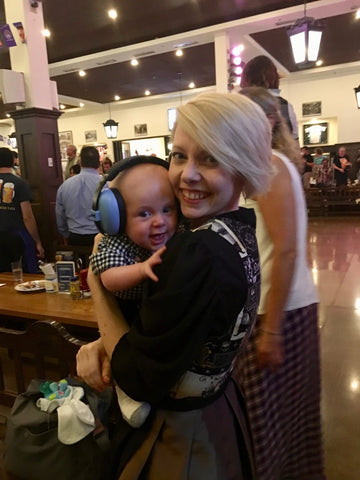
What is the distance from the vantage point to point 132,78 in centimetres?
999

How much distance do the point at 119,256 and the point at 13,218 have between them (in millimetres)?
3200

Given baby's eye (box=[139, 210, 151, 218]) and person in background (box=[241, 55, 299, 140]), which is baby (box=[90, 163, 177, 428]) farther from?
person in background (box=[241, 55, 299, 140])

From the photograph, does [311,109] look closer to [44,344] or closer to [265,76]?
[265,76]

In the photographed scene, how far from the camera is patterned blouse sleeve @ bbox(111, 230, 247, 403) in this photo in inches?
27.2

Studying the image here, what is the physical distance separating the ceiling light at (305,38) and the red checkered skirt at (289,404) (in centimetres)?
443

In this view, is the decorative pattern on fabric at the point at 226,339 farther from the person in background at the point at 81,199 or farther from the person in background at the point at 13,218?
the person in background at the point at 81,199

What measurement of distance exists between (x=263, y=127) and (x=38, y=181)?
455 cm

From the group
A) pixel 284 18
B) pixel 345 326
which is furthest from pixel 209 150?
pixel 284 18

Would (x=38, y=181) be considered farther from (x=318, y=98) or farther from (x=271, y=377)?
(x=318, y=98)

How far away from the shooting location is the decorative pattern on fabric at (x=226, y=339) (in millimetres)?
770

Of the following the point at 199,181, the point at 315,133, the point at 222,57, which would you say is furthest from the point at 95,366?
the point at 315,133

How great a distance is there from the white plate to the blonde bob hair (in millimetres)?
2048

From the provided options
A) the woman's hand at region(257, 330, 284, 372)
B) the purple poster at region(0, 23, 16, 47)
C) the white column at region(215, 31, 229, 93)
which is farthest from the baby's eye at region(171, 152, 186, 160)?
the white column at region(215, 31, 229, 93)

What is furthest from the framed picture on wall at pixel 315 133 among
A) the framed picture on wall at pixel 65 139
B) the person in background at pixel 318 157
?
the framed picture on wall at pixel 65 139
